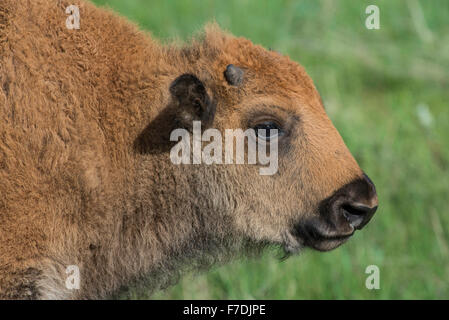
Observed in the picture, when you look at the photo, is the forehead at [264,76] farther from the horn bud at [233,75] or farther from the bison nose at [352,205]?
the bison nose at [352,205]

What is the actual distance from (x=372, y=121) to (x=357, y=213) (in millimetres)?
5279

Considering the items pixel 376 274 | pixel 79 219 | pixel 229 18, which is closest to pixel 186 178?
pixel 79 219

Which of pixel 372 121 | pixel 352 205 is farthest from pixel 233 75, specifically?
pixel 372 121

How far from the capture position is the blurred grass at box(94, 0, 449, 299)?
6.83 metres

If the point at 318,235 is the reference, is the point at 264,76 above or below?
above

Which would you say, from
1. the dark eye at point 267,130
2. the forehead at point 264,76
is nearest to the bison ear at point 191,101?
the forehead at point 264,76

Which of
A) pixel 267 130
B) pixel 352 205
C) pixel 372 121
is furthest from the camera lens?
pixel 372 121

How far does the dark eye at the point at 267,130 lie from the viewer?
481cm

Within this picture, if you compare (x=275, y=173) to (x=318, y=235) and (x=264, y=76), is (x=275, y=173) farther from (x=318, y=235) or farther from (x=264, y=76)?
(x=264, y=76)

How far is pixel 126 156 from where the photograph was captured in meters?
4.77

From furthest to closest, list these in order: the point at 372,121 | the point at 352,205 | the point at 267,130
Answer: the point at 372,121, the point at 267,130, the point at 352,205

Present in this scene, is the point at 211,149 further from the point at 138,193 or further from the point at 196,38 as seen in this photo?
the point at 196,38

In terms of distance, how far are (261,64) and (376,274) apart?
276cm

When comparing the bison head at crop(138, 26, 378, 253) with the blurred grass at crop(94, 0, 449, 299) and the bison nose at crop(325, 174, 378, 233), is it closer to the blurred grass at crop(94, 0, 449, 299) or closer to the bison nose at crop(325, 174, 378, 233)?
the bison nose at crop(325, 174, 378, 233)
